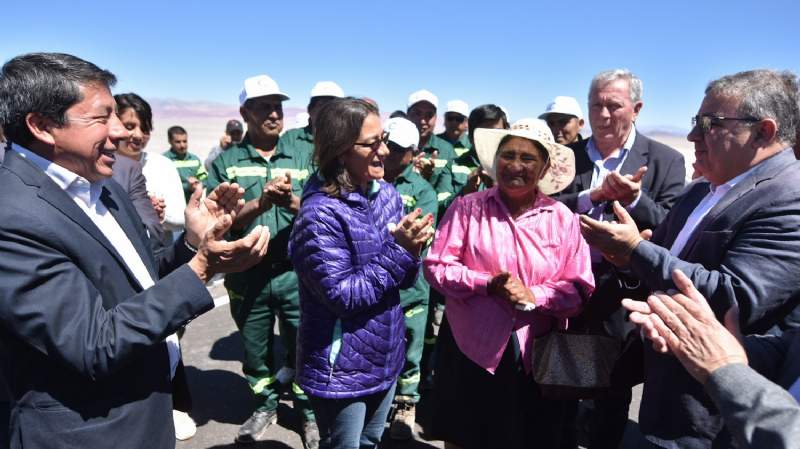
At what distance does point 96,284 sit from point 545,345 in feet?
6.02

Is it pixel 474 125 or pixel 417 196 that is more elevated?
pixel 474 125

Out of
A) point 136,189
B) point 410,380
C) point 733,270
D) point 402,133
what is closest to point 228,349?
point 410,380

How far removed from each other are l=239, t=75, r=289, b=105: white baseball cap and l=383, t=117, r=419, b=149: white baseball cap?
2.78ft

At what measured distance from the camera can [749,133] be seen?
1.93 meters

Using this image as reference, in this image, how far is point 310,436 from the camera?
3.47 metres

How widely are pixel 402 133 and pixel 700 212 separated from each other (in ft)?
7.92

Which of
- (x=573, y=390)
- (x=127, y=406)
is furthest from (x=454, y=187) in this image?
(x=127, y=406)

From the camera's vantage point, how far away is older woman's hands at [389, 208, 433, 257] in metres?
2.33

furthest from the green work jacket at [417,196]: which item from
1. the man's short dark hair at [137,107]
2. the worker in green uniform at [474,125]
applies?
the man's short dark hair at [137,107]

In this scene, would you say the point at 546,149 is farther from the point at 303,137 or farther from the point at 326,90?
the point at 326,90

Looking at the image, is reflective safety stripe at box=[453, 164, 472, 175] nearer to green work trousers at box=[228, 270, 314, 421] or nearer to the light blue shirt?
the light blue shirt

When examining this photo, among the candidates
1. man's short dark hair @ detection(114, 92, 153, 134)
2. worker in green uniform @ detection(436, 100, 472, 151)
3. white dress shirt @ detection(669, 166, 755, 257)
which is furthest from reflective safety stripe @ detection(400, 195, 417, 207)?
worker in green uniform @ detection(436, 100, 472, 151)

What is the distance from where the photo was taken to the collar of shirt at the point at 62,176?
1585mm

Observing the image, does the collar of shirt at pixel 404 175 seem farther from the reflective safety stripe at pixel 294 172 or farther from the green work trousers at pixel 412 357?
the green work trousers at pixel 412 357
